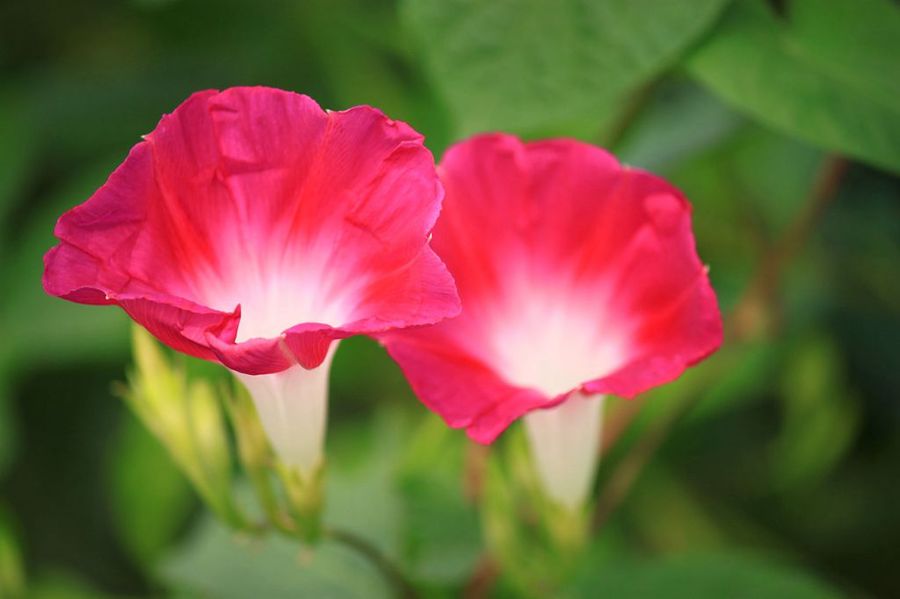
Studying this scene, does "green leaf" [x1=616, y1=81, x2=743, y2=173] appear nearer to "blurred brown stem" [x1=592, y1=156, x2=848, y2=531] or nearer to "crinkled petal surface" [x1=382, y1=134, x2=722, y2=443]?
"blurred brown stem" [x1=592, y1=156, x2=848, y2=531]

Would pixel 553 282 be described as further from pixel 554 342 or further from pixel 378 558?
pixel 378 558

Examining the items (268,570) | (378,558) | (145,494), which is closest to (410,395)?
(145,494)

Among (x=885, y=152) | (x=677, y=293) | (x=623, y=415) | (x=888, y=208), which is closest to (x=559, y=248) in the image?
(x=677, y=293)

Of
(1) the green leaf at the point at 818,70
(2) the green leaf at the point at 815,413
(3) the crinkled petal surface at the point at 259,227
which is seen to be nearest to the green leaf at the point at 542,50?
(1) the green leaf at the point at 818,70

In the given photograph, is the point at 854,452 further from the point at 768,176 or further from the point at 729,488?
the point at 768,176

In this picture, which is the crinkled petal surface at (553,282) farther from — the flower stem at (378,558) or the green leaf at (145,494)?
the green leaf at (145,494)

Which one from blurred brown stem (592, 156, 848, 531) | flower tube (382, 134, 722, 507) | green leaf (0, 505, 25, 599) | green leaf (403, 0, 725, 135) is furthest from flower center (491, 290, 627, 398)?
green leaf (0, 505, 25, 599)
